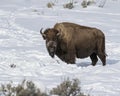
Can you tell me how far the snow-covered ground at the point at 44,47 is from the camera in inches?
350

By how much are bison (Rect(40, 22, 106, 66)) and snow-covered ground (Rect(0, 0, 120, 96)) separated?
24 cm

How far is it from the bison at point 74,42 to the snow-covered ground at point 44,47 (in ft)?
0.79

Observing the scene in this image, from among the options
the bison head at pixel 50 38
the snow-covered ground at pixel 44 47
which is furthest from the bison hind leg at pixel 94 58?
the bison head at pixel 50 38

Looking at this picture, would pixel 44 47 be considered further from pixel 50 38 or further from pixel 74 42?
pixel 50 38

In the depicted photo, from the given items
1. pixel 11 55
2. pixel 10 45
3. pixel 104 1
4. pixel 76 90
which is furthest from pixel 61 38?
pixel 104 1

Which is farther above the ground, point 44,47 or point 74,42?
point 74,42

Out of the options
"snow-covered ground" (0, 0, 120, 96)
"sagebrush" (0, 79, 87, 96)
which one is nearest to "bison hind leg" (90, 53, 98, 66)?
"snow-covered ground" (0, 0, 120, 96)

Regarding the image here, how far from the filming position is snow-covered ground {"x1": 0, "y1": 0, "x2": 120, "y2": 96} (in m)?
8.90

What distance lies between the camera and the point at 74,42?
11094 millimetres

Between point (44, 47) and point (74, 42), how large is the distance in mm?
2657

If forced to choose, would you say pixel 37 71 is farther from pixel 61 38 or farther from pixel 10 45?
pixel 10 45

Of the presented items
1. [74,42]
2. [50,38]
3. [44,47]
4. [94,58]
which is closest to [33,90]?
[50,38]

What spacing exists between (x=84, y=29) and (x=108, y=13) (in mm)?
8924

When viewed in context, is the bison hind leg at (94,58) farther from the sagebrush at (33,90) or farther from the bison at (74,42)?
the sagebrush at (33,90)
